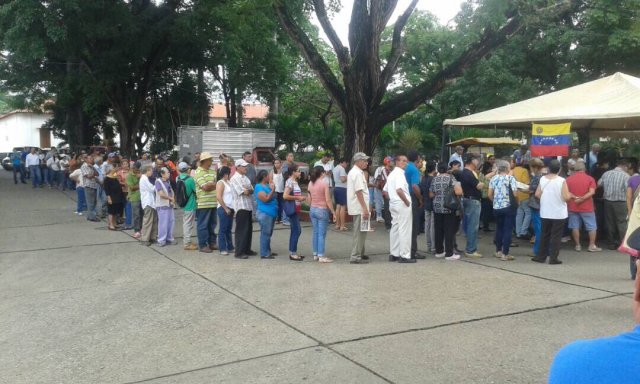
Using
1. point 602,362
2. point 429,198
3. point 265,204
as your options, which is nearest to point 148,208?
point 265,204

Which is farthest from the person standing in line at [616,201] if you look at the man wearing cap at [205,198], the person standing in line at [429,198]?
the man wearing cap at [205,198]

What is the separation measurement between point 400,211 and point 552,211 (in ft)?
7.87

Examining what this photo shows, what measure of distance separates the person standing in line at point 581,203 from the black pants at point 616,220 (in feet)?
1.36

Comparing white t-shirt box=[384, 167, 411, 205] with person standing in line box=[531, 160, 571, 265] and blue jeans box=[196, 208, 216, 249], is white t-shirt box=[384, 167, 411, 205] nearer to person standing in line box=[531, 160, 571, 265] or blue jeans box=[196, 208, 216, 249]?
person standing in line box=[531, 160, 571, 265]

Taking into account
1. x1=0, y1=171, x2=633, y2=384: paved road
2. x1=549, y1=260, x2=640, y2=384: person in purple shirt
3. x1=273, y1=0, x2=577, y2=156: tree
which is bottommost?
x1=0, y1=171, x2=633, y2=384: paved road

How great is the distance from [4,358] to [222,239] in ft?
17.1

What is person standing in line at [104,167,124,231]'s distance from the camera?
13.1 meters

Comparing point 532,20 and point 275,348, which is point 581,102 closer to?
point 532,20

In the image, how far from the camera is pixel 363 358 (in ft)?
16.7

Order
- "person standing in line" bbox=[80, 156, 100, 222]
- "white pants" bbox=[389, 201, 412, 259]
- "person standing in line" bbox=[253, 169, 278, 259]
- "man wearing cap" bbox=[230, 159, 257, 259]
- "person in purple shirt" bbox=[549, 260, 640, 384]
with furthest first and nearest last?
1. "person standing in line" bbox=[80, 156, 100, 222]
2. "man wearing cap" bbox=[230, 159, 257, 259]
3. "person standing in line" bbox=[253, 169, 278, 259]
4. "white pants" bbox=[389, 201, 412, 259]
5. "person in purple shirt" bbox=[549, 260, 640, 384]

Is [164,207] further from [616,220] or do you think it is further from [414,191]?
[616,220]

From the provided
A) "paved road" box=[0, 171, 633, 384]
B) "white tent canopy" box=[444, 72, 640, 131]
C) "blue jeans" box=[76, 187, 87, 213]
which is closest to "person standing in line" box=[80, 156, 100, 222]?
"blue jeans" box=[76, 187, 87, 213]

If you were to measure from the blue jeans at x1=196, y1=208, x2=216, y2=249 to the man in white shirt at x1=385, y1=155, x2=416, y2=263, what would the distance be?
325cm

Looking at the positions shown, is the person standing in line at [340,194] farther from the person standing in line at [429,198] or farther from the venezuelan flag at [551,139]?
the venezuelan flag at [551,139]
